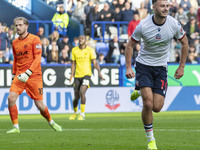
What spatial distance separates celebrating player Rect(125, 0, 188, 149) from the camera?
28.6 ft

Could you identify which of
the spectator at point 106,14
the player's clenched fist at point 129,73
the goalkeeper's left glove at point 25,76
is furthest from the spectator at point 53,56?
the player's clenched fist at point 129,73

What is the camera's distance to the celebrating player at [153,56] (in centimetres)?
871

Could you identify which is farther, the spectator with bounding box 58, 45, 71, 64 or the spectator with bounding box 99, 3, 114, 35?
the spectator with bounding box 99, 3, 114, 35

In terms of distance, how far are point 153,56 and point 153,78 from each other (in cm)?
35

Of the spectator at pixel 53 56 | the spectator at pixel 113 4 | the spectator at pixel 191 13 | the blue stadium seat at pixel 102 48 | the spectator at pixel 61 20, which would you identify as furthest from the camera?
the spectator at pixel 61 20

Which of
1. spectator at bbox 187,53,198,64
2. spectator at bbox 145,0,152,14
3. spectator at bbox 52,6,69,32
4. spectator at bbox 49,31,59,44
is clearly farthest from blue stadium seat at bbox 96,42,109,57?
spectator at bbox 187,53,198,64

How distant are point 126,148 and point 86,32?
1840 centimetres

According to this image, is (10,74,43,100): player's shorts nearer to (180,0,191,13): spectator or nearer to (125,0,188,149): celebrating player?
(125,0,188,149): celebrating player

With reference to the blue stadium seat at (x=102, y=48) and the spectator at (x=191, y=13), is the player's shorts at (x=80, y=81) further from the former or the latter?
the spectator at (x=191, y=13)

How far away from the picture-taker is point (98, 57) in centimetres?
2462

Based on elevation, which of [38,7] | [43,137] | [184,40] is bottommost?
[43,137]

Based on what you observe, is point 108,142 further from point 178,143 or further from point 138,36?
point 138,36

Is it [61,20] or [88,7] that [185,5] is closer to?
[88,7]

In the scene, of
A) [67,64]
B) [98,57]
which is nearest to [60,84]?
[67,64]
